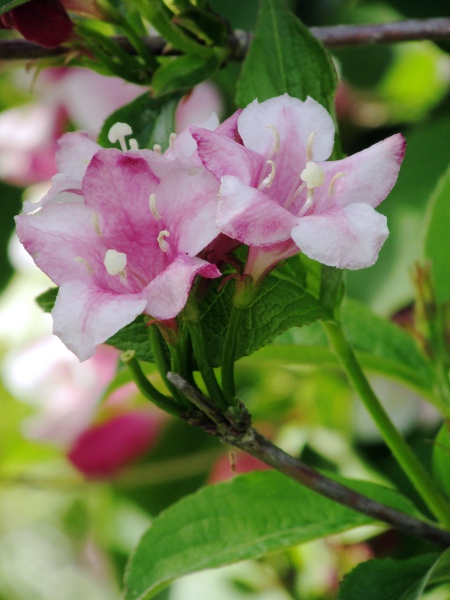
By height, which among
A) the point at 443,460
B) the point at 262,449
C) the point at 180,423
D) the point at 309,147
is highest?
the point at 309,147

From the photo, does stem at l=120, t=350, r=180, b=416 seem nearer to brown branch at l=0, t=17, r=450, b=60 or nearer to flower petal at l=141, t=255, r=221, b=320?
flower petal at l=141, t=255, r=221, b=320

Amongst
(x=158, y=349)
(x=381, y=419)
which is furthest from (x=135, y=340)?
(x=381, y=419)

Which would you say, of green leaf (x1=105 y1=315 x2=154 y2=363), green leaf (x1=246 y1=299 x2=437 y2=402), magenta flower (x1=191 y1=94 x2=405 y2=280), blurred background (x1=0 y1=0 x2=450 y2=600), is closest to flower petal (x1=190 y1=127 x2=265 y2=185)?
magenta flower (x1=191 y1=94 x2=405 y2=280)

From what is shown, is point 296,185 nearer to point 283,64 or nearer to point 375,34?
point 283,64

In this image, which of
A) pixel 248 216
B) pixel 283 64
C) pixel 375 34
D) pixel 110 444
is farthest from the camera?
pixel 110 444

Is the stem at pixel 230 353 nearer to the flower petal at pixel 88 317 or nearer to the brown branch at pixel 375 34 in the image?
the flower petal at pixel 88 317

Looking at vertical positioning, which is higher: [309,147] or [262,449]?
[309,147]

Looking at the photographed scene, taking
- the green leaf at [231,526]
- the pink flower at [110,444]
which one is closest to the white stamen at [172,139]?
the green leaf at [231,526]
